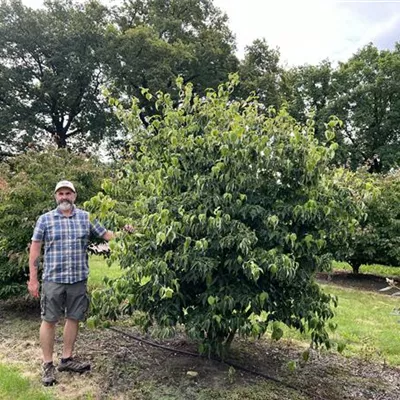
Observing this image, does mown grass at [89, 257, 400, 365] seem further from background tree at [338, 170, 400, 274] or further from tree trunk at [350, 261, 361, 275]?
tree trunk at [350, 261, 361, 275]

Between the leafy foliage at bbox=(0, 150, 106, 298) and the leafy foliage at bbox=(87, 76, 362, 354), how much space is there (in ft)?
6.65

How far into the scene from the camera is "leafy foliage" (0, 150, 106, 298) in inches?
204

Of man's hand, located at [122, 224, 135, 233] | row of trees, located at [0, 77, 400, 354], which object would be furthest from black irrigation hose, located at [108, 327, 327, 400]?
man's hand, located at [122, 224, 135, 233]

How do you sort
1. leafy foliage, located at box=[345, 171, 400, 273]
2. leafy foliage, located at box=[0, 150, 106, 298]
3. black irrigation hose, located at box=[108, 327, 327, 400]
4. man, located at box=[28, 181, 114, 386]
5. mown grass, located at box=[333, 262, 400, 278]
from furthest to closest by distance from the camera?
mown grass, located at box=[333, 262, 400, 278]
leafy foliage, located at box=[345, 171, 400, 273]
leafy foliage, located at box=[0, 150, 106, 298]
man, located at box=[28, 181, 114, 386]
black irrigation hose, located at box=[108, 327, 327, 400]

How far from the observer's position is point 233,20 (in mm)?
26344

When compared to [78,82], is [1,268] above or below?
below

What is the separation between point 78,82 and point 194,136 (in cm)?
2139

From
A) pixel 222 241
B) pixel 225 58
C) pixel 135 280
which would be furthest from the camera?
pixel 225 58

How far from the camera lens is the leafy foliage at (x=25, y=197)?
519cm

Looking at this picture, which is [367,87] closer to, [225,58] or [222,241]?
[225,58]

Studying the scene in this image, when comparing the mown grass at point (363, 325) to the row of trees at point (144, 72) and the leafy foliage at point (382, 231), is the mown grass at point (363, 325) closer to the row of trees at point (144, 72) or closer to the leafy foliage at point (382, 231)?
the leafy foliage at point (382, 231)

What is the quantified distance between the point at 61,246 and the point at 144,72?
20040 millimetres

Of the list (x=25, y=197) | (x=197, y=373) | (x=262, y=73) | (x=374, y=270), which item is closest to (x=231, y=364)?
(x=197, y=373)

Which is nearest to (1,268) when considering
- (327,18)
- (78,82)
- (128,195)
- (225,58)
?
(128,195)
